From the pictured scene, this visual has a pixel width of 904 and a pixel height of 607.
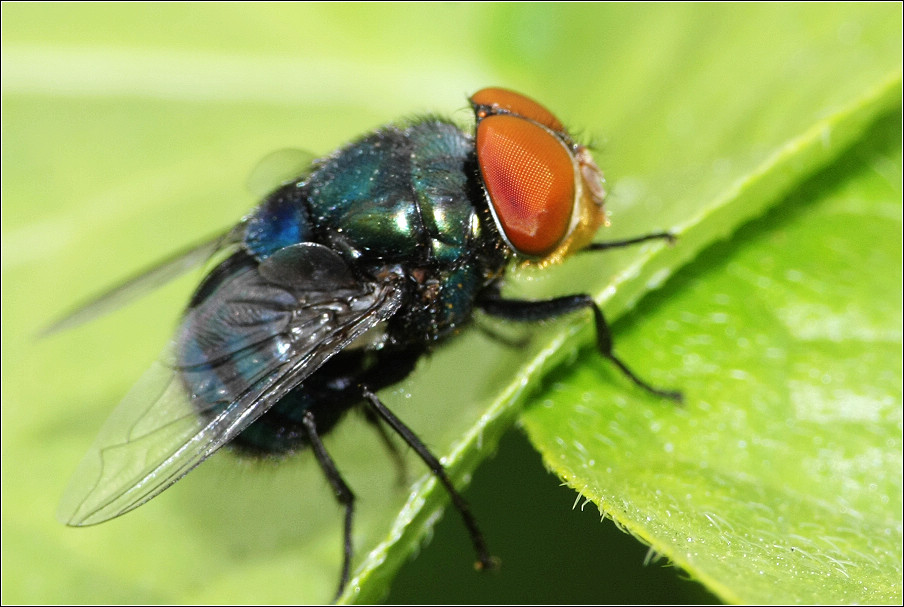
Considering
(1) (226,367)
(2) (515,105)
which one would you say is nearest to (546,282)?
(2) (515,105)

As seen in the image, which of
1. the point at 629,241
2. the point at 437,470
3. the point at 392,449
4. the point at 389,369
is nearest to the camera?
the point at 437,470

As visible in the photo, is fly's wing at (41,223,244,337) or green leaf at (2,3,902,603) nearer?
green leaf at (2,3,902,603)

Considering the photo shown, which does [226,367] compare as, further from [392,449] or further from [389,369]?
[392,449]

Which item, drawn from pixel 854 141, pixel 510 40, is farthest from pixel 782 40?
pixel 510 40

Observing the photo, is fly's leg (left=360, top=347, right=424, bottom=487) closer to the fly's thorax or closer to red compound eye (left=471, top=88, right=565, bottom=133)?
the fly's thorax

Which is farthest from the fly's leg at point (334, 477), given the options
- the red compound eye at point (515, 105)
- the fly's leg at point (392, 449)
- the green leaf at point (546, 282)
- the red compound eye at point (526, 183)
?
the red compound eye at point (515, 105)

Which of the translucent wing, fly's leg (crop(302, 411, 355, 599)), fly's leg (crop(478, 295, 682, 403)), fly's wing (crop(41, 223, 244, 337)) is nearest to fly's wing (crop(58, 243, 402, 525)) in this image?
fly's leg (crop(302, 411, 355, 599))

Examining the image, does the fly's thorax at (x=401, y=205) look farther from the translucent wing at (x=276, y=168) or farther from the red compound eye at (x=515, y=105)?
the translucent wing at (x=276, y=168)
